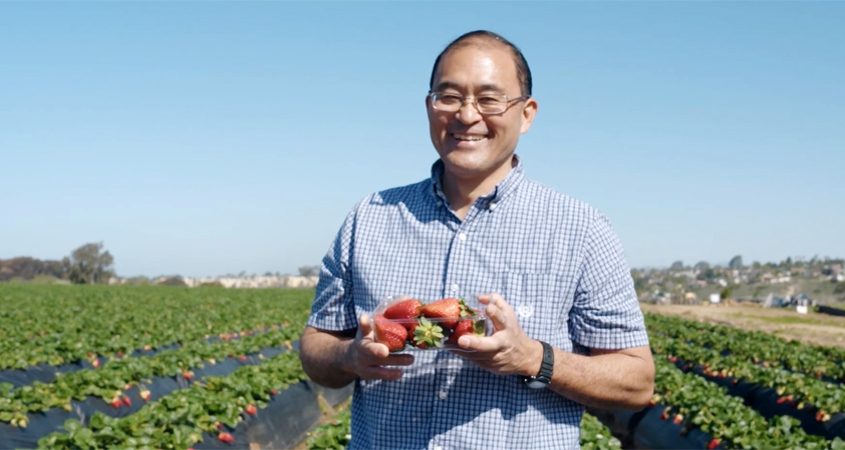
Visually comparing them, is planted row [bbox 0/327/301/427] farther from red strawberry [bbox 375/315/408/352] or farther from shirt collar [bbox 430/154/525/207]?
red strawberry [bbox 375/315/408/352]

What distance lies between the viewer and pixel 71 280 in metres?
82.1

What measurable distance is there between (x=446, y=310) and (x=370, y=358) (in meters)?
0.22

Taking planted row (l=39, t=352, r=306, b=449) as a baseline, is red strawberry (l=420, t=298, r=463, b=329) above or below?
above

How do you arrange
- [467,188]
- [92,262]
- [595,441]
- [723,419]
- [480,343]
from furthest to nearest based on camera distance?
[92,262] → [723,419] → [595,441] → [467,188] → [480,343]

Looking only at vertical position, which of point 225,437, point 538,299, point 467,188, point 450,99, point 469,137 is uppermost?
point 450,99

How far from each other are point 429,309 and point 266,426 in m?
7.14

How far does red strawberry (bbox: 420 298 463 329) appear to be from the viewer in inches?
Result: 84.0

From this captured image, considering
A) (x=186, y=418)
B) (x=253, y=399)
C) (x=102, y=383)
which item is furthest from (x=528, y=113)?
(x=102, y=383)

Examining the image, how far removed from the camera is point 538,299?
2318 mm

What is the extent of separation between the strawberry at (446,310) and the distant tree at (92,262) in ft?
282

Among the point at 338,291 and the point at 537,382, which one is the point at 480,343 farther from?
the point at 338,291

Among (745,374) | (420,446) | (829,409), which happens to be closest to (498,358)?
(420,446)

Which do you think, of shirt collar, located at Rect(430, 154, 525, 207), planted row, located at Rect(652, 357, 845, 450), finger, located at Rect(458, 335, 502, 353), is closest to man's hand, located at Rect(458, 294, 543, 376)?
finger, located at Rect(458, 335, 502, 353)

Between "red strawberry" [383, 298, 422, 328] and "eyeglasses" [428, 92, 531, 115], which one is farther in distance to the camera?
"eyeglasses" [428, 92, 531, 115]
